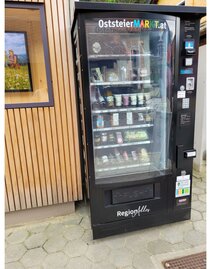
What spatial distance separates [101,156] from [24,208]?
3.39ft

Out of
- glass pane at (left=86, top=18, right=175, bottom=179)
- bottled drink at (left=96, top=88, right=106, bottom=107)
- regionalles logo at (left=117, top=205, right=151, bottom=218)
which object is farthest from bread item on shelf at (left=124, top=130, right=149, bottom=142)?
regionalles logo at (left=117, top=205, right=151, bottom=218)

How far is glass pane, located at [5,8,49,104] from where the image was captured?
1.96 meters

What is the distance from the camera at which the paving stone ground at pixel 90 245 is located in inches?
65.6

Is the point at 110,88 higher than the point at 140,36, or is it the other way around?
the point at 140,36

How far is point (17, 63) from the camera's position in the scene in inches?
80.6

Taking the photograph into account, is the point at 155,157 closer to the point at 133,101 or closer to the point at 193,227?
the point at 133,101

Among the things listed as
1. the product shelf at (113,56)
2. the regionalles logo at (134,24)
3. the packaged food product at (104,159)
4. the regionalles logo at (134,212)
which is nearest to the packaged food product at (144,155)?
the packaged food product at (104,159)

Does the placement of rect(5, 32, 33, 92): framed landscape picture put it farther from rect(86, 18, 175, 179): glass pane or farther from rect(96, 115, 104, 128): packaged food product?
rect(96, 115, 104, 128): packaged food product

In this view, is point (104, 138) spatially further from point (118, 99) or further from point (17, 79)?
point (17, 79)

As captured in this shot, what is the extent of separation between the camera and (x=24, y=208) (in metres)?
2.14

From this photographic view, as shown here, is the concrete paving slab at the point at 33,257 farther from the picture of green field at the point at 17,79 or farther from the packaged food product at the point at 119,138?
the picture of green field at the point at 17,79

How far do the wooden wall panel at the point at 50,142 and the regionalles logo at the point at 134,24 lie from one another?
0.54 m

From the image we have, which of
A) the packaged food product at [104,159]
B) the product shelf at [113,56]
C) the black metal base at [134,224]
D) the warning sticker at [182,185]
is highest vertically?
the product shelf at [113,56]
